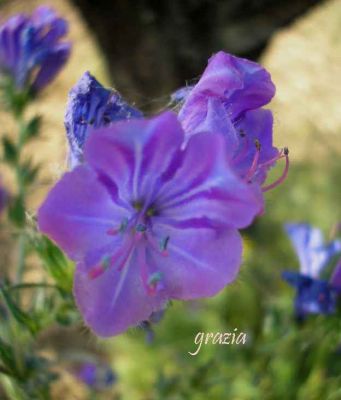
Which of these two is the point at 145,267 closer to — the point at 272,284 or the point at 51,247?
the point at 51,247

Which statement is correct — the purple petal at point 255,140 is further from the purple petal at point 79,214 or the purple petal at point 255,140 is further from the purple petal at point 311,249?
the purple petal at point 311,249

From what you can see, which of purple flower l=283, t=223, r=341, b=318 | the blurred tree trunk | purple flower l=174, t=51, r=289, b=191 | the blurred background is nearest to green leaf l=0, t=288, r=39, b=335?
the blurred background

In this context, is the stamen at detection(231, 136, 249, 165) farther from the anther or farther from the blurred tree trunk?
the blurred tree trunk

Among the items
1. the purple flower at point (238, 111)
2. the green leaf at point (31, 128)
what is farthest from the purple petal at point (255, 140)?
the green leaf at point (31, 128)

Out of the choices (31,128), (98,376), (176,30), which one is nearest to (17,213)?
(31,128)

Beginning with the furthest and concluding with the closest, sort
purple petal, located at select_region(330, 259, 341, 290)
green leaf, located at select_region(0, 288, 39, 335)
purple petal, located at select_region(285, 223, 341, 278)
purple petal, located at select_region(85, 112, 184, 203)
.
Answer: purple petal, located at select_region(285, 223, 341, 278), purple petal, located at select_region(330, 259, 341, 290), green leaf, located at select_region(0, 288, 39, 335), purple petal, located at select_region(85, 112, 184, 203)
